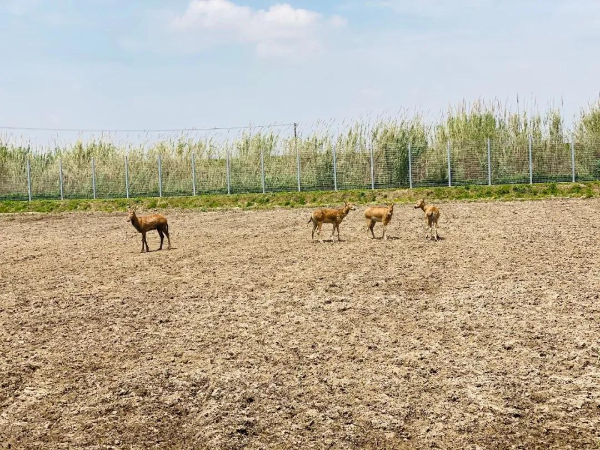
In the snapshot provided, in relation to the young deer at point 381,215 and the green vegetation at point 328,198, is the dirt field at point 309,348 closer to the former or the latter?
the young deer at point 381,215

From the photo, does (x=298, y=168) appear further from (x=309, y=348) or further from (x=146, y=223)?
(x=309, y=348)

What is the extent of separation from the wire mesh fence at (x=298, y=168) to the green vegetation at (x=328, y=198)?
228 centimetres

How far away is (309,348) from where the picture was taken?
7898 mm

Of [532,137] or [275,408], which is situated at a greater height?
[532,137]

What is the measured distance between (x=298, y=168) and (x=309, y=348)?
23.8 metres

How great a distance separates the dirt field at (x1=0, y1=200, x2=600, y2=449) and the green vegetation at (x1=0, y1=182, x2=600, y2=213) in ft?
41.3

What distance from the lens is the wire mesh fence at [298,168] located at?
29891mm

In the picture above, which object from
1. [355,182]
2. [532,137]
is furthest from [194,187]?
[532,137]

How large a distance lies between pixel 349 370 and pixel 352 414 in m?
0.95

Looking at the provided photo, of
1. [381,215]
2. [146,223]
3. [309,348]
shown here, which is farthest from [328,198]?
[309,348]

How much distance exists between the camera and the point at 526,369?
714cm

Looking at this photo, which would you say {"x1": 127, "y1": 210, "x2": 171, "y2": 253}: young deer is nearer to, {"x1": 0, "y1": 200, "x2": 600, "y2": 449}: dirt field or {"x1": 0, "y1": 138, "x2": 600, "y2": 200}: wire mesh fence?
{"x1": 0, "y1": 200, "x2": 600, "y2": 449}: dirt field

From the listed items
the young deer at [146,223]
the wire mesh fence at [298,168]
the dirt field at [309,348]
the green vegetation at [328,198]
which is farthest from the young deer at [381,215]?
the wire mesh fence at [298,168]

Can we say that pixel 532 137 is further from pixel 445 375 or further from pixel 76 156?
pixel 445 375
